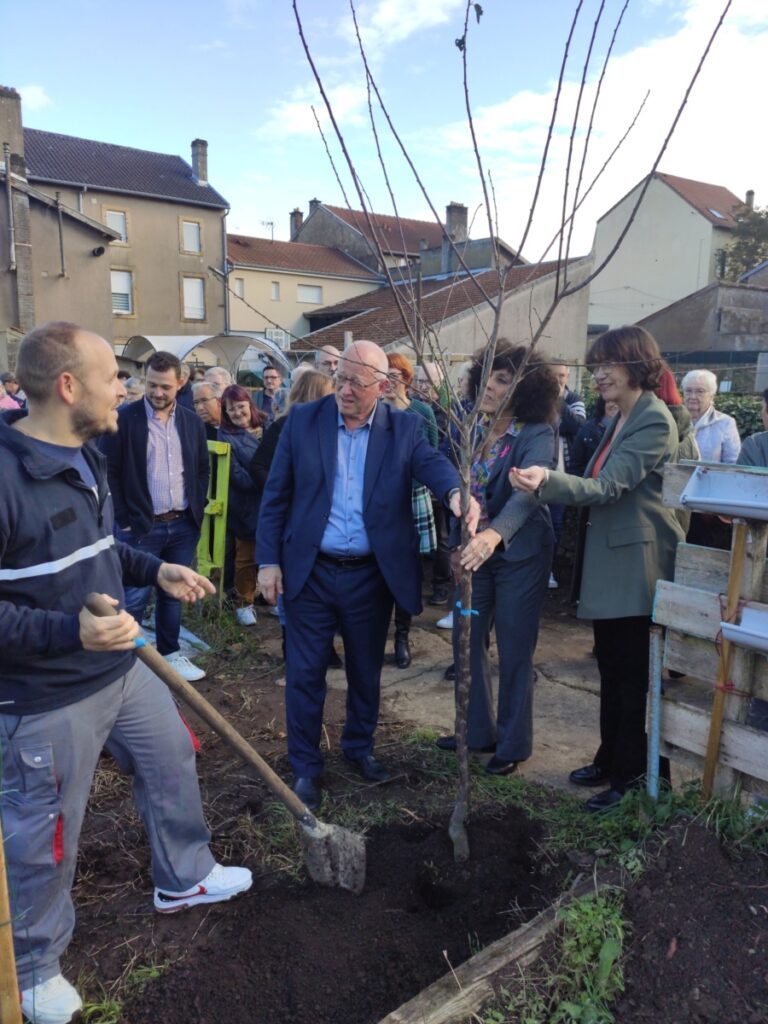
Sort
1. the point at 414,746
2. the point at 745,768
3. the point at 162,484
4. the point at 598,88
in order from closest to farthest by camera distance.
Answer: the point at 598,88, the point at 745,768, the point at 414,746, the point at 162,484

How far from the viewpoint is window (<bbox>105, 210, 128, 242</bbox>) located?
32.8m

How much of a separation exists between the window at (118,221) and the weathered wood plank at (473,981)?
35292mm

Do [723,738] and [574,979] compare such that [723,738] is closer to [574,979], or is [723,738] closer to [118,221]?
[574,979]

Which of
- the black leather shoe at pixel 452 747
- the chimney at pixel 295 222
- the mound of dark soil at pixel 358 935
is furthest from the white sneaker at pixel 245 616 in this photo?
Result: the chimney at pixel 295 222

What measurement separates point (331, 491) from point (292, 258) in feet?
132

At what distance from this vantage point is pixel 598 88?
6.98ft

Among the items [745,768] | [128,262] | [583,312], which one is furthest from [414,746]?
[128,262]

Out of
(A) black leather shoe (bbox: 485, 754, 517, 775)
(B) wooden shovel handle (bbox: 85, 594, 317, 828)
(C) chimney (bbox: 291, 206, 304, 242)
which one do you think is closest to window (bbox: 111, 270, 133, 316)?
(C) chimney (bbox: 291, 206, 304, 242)

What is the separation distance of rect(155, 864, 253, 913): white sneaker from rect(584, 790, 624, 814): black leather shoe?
1.45m

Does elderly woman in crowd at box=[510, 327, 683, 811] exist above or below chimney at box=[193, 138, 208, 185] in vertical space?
below

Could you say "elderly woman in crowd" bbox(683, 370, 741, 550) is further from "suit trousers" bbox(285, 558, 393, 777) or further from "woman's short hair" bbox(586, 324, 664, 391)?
"suit trousers" bbox(285, 558, 393, 777)

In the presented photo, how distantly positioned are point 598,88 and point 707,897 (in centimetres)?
240

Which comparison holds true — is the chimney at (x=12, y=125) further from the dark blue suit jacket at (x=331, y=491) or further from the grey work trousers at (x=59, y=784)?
the grey work trousers at (x=59, y=784)

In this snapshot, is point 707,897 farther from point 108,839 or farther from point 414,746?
point 108,839
